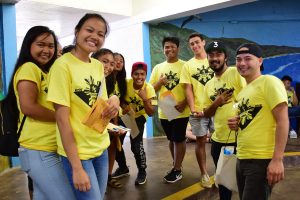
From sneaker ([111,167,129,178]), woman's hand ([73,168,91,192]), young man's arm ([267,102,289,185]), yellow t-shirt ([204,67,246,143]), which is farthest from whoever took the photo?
sneaker ([111,167,129,178])

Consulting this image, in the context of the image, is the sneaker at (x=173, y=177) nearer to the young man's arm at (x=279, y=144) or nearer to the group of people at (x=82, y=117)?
the group of people at (x=82, y=117)

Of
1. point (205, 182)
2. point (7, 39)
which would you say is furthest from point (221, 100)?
point (7, 39)

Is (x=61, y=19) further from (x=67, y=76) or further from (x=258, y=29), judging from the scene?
(x=67, y=76)

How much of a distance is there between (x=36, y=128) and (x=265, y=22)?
25.3 ft

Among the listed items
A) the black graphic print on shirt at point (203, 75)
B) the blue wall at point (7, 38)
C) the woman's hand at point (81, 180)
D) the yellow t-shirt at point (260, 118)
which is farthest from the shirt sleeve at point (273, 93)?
the blue wall at point (7, 38)

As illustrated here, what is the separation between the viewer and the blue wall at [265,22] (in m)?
8.12

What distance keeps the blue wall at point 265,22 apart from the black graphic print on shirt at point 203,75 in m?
4.73

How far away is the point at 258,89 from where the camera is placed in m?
2.07

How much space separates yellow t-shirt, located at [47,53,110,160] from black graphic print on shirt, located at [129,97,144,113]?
191cm

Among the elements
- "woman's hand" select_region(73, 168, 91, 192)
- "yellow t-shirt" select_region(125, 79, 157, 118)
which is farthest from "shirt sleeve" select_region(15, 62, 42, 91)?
"yellow t-shirt" select_region(125, 79, 157, 118)

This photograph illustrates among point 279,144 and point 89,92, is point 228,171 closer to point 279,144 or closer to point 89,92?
point 279,144

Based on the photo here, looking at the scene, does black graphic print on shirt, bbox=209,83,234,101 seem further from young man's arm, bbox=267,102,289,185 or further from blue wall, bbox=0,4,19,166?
blue wall, bbox=0,4,19,166

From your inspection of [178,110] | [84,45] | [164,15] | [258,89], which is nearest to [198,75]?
[178,110]

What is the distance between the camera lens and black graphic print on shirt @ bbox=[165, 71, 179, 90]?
3916 millimetres
